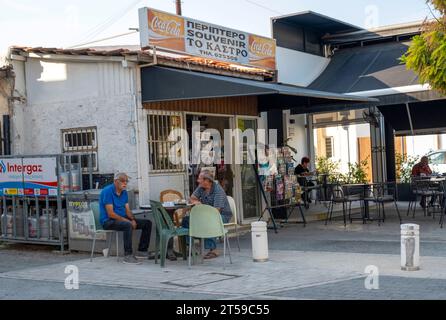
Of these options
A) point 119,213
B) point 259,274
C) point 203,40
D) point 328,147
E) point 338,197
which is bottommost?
point 259,274

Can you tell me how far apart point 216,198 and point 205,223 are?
90 centimetres

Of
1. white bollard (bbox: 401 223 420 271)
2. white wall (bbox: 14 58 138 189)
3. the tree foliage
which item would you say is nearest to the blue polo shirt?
white wall (bbox: 14 58 138 189)

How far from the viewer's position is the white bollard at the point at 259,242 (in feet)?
31.7

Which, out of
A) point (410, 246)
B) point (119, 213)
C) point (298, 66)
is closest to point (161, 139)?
point (119, 213)

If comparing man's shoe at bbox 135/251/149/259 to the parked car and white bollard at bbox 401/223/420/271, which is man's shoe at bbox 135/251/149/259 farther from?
the parked car

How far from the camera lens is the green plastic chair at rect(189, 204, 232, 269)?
9.31 m

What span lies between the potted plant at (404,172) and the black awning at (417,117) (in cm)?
132

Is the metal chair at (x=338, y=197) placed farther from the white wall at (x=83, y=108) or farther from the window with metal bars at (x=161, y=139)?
the white wall at (x=83, y=108)

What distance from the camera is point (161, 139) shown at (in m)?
12.1

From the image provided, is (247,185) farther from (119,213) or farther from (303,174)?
(119,213)
